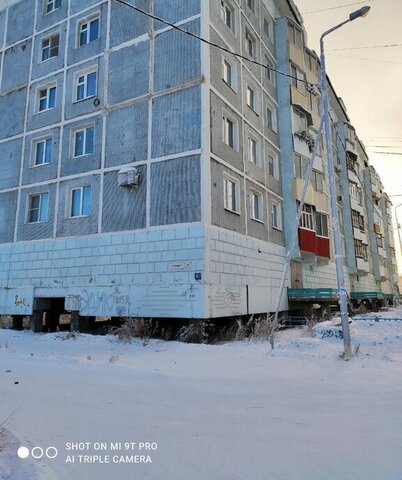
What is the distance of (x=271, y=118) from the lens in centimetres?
2030

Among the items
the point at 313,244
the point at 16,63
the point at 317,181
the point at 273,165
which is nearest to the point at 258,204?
the point at 273,165

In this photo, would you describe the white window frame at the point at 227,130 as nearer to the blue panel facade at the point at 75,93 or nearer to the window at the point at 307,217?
the blue panel facade at the point at 75,93

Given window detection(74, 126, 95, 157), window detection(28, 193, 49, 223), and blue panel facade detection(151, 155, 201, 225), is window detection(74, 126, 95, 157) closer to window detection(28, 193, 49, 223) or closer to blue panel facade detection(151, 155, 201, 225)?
window detection(28, 193, 49, 223)

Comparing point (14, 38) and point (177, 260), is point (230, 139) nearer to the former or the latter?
point (177, 260)

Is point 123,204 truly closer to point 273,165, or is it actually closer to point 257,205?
point 257,205

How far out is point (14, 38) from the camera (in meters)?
19.5

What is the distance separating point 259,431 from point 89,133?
49.8ft

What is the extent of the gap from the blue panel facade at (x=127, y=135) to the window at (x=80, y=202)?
1.61 m

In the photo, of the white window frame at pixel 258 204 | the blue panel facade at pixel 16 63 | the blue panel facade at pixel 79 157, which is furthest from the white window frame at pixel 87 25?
the white window frame at pixel 258 204

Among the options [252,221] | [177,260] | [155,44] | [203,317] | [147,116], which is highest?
[155,44]

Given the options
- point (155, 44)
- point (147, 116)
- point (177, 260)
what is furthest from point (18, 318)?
point (155, 44)

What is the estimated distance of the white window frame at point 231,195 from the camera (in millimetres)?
13977

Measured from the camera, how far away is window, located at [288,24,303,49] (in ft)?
Answer: 72.5

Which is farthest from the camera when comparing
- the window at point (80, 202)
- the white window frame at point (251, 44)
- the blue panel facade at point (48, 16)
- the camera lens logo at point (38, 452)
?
the white window frame at point (251, 44)
